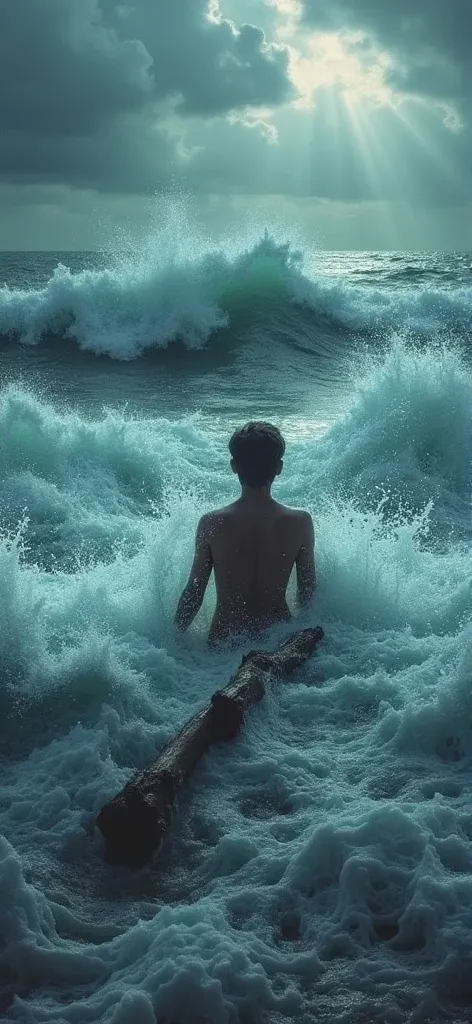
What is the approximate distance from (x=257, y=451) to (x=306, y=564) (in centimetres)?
70

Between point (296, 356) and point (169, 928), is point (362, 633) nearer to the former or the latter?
point (169, 928)

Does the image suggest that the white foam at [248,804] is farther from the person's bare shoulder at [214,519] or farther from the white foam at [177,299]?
the white foam at [177,299]

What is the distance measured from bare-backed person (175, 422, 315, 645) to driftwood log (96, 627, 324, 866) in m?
0.61

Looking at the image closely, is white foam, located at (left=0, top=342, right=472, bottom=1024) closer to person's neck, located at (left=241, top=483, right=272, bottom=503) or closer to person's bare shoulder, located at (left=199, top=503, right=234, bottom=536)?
person's bare shoulder, located at (left=199, top=503, right=234, bottom=536)

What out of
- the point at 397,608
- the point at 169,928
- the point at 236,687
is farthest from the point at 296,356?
the point at 169,928

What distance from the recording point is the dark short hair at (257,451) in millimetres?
Result: 3920

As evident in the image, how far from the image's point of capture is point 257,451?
155 inches

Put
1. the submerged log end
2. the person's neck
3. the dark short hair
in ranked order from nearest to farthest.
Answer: the submerged log end < the dark short hair < the person's neck

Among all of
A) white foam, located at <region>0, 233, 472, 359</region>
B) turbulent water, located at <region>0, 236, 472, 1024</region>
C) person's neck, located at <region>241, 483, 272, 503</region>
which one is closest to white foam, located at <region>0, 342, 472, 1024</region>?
turbulent water, located at <region>0, 236, 472, 1024</region>

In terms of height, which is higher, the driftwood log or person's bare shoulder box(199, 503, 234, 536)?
person's bare shoulder box(199, 503, 234, 536)

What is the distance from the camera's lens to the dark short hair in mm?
3920

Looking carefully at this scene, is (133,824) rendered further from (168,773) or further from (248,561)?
(248,561)

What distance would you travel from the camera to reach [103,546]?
7148 mm

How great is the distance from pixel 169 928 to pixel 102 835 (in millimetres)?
525
